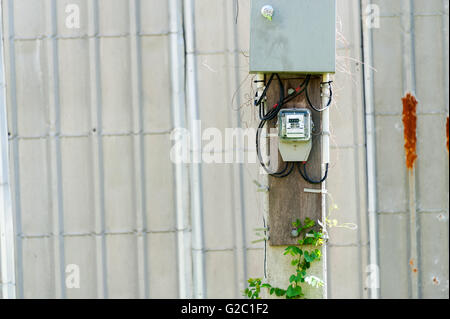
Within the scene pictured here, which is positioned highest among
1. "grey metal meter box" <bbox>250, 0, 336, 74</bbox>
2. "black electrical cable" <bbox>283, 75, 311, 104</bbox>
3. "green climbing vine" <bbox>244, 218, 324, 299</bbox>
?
"grey metal meter box" <bbox>250, 0, 336, 74</bbox>

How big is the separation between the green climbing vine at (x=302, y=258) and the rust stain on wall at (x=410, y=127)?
110 inches

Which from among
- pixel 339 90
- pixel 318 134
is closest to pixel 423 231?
pixel 339 90

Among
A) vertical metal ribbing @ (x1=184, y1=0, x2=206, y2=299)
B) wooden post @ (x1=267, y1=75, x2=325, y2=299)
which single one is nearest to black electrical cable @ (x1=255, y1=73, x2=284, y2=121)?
wooden post @ (x1=267, y1=75, x2=325, y2=299)

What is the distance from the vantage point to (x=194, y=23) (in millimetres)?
6488

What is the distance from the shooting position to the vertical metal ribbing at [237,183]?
6469mm

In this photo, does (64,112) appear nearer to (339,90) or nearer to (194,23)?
(194,23)

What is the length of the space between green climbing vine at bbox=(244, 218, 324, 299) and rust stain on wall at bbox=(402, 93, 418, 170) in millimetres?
2792

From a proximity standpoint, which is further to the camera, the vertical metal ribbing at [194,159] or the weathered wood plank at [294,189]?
the vertical metal ribbing at [194,159]

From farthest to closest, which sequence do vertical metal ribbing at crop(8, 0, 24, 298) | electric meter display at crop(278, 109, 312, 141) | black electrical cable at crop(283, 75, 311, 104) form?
1. vertical metal ribbing at crop(8, 0, 24, 298)
2. black electrical cable at crop(283, 75, 311, 104)
3. electric meter display at crop(278, 109, 312, 141)

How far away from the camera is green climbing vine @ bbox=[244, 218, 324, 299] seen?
4.18 m

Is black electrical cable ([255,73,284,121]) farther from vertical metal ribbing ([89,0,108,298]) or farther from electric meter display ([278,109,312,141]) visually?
vertical metal ribbing ([89,0,108,298])

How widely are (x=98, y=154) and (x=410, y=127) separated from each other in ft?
12.2

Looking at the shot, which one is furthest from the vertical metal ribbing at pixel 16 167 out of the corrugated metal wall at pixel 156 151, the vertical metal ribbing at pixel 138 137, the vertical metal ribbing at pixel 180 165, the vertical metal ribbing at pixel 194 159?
the vertical metal ribbing at pixel 194 159

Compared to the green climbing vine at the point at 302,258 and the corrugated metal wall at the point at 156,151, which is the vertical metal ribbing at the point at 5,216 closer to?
the corrugated metal wall at the point at 156,151
